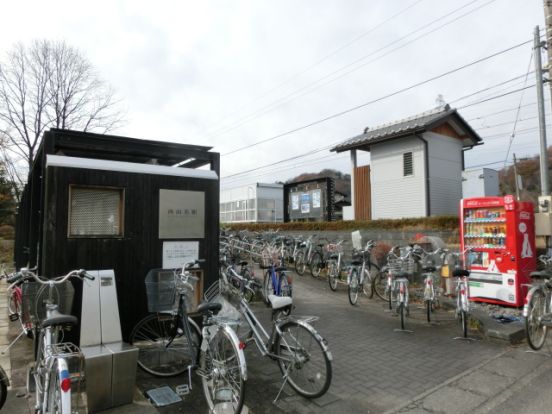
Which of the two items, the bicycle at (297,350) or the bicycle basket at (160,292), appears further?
the bicycle basket at (160,292)

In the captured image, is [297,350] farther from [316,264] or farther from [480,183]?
[480,183]

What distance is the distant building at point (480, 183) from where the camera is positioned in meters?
14.5

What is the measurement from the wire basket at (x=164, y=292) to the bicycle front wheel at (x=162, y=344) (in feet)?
0.85

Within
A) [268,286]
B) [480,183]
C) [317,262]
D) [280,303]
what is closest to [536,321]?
[280,303]

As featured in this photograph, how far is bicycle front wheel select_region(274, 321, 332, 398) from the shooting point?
143 inches

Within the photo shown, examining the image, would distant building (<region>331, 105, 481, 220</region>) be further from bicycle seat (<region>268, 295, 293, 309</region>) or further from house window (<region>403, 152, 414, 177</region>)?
bicycle seat (<region>268, 295, 293, 309</region>)

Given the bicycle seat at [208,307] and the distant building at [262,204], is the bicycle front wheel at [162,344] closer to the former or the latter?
the bicycle seat at [208,307]

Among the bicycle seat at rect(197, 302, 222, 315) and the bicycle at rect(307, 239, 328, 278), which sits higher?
the bicycle seat at rect(197, 302, 222, 315)

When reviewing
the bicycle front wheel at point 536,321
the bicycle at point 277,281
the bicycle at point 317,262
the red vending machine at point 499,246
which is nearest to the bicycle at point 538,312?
the bicycle front wheel at point 536,321

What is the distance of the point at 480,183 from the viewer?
48.0ft

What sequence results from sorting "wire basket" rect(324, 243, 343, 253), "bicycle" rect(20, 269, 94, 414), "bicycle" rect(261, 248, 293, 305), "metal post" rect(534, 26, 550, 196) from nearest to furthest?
"bicycle" rect(20, 269, 94, 414)
"bicycle" rect(261, 248, 293, 305)
"metal post" rect(534, 26, 550, 196)
"wire basket" rect(324, 243, 343, 253)

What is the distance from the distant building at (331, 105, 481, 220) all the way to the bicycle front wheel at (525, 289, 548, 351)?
29.1 feet

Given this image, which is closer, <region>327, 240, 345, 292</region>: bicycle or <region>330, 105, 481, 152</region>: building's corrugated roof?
<region>327, 240, 345, 292</region>: bicycle

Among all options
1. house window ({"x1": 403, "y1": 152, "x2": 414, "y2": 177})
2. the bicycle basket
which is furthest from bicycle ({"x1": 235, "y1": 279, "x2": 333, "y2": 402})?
house window ({"x1": 403, "y1": 152, "x2": 414, "y2": 177})
